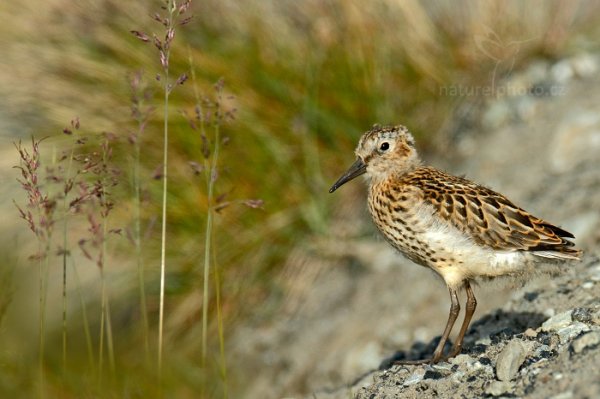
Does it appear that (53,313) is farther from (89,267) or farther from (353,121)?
(353,121)

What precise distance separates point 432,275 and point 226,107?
1.96 m

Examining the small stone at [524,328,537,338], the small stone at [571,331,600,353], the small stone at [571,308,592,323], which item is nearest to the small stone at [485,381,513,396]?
the small stone at [571,331,600,353]

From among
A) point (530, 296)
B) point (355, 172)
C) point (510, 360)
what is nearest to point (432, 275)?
point (530, 296)

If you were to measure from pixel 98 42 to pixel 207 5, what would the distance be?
2.98ft

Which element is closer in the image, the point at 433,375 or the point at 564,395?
the point at 564,395

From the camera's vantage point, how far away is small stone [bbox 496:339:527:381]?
3.99 meters

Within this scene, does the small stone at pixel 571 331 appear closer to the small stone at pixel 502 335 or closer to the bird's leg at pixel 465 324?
the small stone at pixel 502 335

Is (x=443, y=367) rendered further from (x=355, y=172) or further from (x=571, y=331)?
(x=355, y=172)

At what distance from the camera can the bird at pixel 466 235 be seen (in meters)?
4.87

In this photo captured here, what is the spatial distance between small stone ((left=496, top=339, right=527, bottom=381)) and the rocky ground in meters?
1.14

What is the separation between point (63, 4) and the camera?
779 cm

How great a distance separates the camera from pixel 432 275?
705cm

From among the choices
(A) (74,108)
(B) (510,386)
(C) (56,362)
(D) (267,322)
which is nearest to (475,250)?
(B) (510,386)

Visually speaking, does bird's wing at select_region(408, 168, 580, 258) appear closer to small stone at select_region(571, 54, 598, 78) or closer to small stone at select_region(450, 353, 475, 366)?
small stone at select_region(450, 353, 475, 366)
